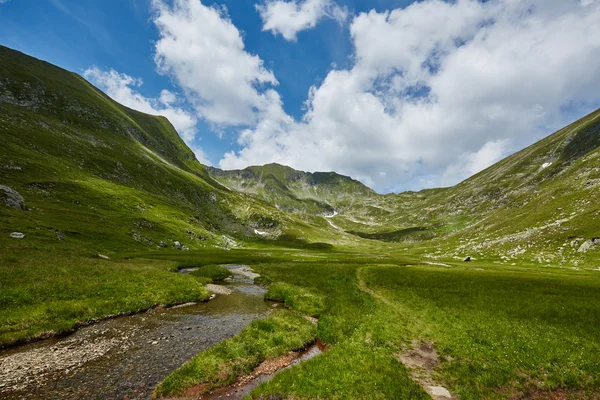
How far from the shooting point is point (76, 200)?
99625mm

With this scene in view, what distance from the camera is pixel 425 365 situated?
20.3 m

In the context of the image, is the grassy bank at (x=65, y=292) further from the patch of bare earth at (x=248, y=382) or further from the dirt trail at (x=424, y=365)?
the dirt trail at (x=424, y=365)

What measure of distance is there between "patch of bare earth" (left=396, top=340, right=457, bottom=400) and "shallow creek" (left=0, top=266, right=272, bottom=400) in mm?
16558

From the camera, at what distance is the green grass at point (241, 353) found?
1731 centimetres

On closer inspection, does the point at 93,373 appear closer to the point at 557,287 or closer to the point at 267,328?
the point at 267,328

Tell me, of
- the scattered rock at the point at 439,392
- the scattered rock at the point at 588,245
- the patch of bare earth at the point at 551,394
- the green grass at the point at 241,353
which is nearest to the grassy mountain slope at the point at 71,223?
the green grass at the point at 241,353

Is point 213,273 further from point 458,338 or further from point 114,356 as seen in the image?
point 458,338

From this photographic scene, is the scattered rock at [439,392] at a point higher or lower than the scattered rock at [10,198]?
lower

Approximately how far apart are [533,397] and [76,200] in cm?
12894

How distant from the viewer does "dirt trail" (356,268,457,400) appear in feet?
55.2

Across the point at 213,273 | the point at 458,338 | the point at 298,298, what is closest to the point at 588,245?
the point at 458,338

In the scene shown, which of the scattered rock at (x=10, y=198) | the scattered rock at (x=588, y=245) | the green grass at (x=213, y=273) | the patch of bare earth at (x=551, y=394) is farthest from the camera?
the scattered rock at (x=588, y=245)

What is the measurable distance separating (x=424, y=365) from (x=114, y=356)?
23476mm

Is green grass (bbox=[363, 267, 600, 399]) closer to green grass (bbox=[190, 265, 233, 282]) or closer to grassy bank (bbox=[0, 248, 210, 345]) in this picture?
grassy bank (bbox=[0, 248, 210, 345])
